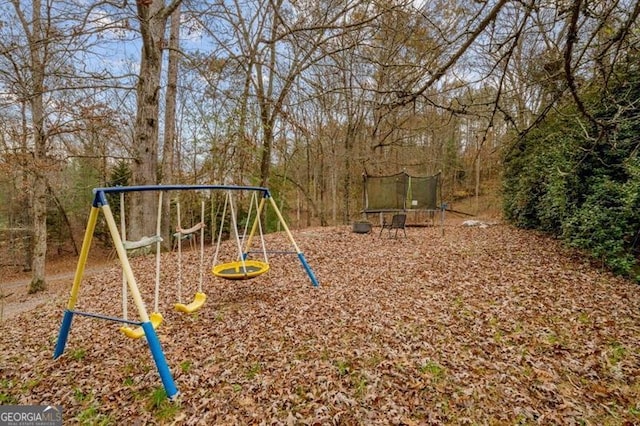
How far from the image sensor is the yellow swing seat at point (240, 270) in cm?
337

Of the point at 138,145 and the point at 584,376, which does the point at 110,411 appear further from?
the point at 138,145

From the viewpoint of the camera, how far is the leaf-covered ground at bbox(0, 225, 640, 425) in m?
2.14

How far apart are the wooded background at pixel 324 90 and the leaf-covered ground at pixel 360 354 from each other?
182 cm

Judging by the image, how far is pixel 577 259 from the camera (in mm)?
5176

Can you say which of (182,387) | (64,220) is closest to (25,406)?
(182,387)

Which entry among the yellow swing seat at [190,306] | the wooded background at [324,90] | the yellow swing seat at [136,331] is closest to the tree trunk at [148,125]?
the wooded background at [324,90]

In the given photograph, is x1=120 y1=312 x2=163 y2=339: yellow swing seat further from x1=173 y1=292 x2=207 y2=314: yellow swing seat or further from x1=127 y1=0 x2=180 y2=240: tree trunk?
x1=127 y1=0 x2=180 y2=240: tree trunk

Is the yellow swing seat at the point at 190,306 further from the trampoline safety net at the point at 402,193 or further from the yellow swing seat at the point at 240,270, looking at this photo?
the trampoline safety net at the point at 402,193

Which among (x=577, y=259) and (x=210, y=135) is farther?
(x=210, y=135)

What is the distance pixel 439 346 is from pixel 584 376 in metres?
1.08

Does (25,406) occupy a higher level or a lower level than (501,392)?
lower

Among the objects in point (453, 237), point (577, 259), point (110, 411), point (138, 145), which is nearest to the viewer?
point (110, 411)

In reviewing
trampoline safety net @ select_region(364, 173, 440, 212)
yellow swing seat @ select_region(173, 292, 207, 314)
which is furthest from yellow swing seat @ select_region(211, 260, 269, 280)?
trampoline safety net @ select_region(364, 173, 440, 212)

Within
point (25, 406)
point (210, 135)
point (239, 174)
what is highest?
point (210, 135)
